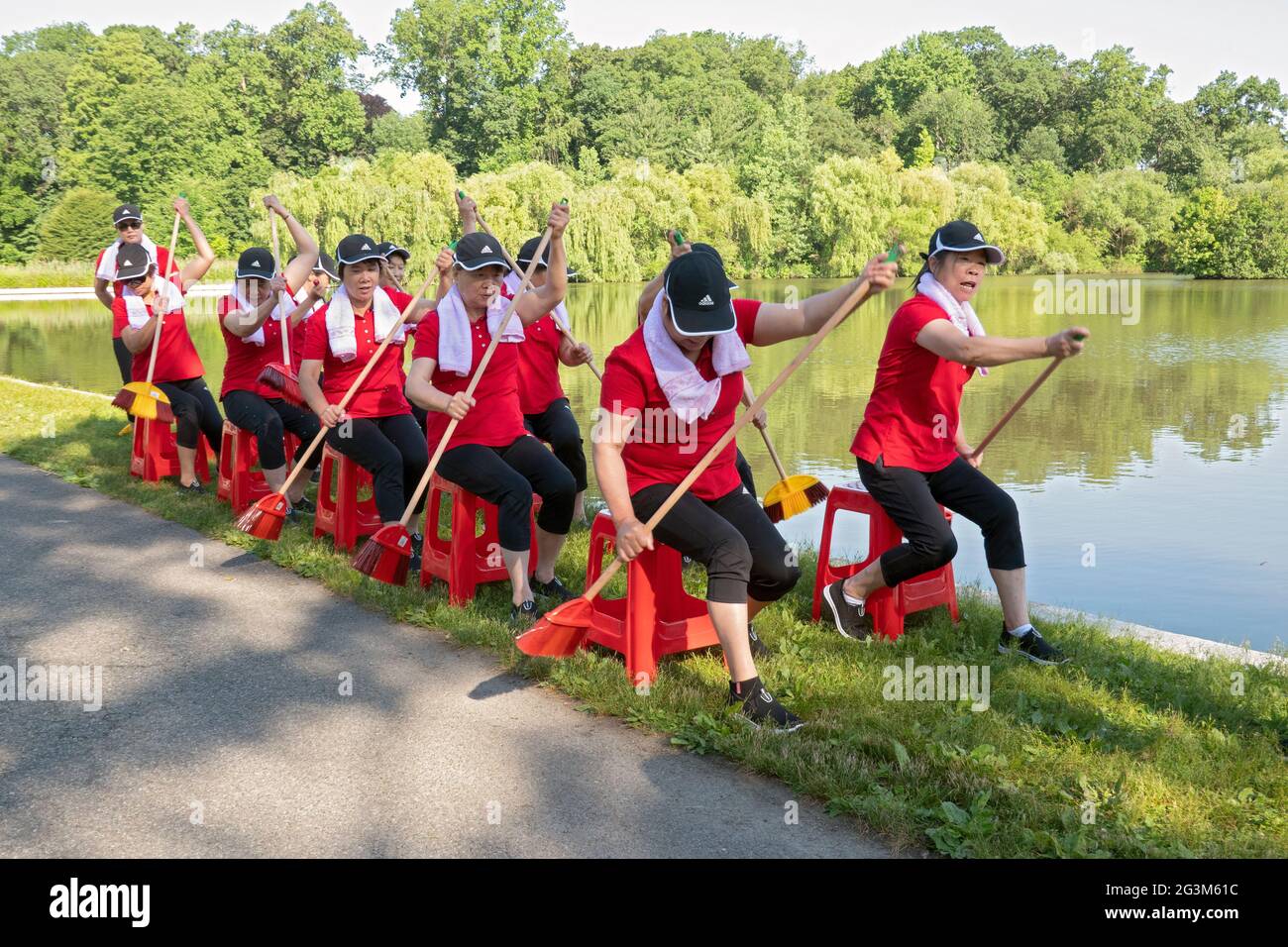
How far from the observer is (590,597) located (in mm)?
5117

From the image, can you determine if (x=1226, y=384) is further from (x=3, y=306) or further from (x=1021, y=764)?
(x=3, y=306)

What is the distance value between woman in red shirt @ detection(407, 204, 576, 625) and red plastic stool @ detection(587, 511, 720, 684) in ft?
2.23

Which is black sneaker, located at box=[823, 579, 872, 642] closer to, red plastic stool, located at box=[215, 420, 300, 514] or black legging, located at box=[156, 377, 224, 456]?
red plastic stool, located at box=[215, 420, 300, 514]

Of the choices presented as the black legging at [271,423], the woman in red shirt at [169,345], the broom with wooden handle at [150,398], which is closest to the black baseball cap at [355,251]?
the black legging at [271,423]

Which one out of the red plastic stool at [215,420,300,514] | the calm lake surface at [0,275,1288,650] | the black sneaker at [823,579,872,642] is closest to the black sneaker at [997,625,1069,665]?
the black sneaker at [823,579,872,642]

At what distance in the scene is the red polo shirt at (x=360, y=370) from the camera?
7551 mm

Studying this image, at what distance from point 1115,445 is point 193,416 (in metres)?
10.3

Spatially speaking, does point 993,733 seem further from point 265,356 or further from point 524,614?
point 265,356

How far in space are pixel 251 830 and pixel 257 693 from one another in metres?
1.33

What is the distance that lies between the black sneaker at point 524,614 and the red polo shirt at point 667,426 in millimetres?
1244

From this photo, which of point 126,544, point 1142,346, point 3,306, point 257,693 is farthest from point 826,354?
point 3,306

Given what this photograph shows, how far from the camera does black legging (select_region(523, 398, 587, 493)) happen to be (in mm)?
7809

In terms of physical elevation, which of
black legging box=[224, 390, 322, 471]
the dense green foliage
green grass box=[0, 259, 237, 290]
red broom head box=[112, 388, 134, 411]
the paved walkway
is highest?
the dense green foliage
